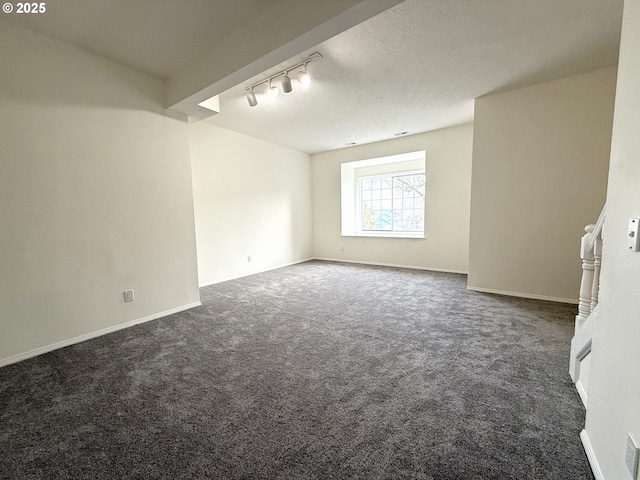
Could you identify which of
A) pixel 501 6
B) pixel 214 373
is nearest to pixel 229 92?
pixel 501 6

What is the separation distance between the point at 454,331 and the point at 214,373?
208cm

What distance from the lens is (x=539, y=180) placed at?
126 inches

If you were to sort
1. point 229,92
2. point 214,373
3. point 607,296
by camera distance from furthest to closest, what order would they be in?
point 229,92
point 214,373
point 607,296

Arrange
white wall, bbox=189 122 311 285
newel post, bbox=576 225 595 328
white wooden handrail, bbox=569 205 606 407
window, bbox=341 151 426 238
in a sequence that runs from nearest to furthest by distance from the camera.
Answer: white wooden handrail, bbox=569 205 606 407 < newel post, bbox=576 225 595 328 < white wall, bbox=189 122 311 285 < window, bbox=341 151 426 238

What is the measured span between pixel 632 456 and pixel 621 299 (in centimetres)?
50

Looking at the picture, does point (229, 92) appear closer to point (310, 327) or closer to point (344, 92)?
point (344, 92)

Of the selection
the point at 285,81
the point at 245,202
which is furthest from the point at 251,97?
the point at 245,202

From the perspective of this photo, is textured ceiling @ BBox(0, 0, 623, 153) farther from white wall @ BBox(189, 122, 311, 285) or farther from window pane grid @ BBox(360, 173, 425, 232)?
window pane grid @ BBox(360, 173, 425, 232)

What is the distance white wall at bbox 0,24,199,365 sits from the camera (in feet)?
6.78

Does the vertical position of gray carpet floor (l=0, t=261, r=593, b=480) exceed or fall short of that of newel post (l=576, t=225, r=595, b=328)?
it falls short

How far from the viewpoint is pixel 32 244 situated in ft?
7.04

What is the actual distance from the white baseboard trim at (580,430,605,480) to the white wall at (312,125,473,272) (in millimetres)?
3823

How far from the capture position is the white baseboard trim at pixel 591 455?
1.06m

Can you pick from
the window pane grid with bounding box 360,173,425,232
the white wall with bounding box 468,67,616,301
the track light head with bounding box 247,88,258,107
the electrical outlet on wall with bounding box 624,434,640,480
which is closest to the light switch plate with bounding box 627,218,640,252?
the electrical outlet on wall with bounding box 624,434,640,480
